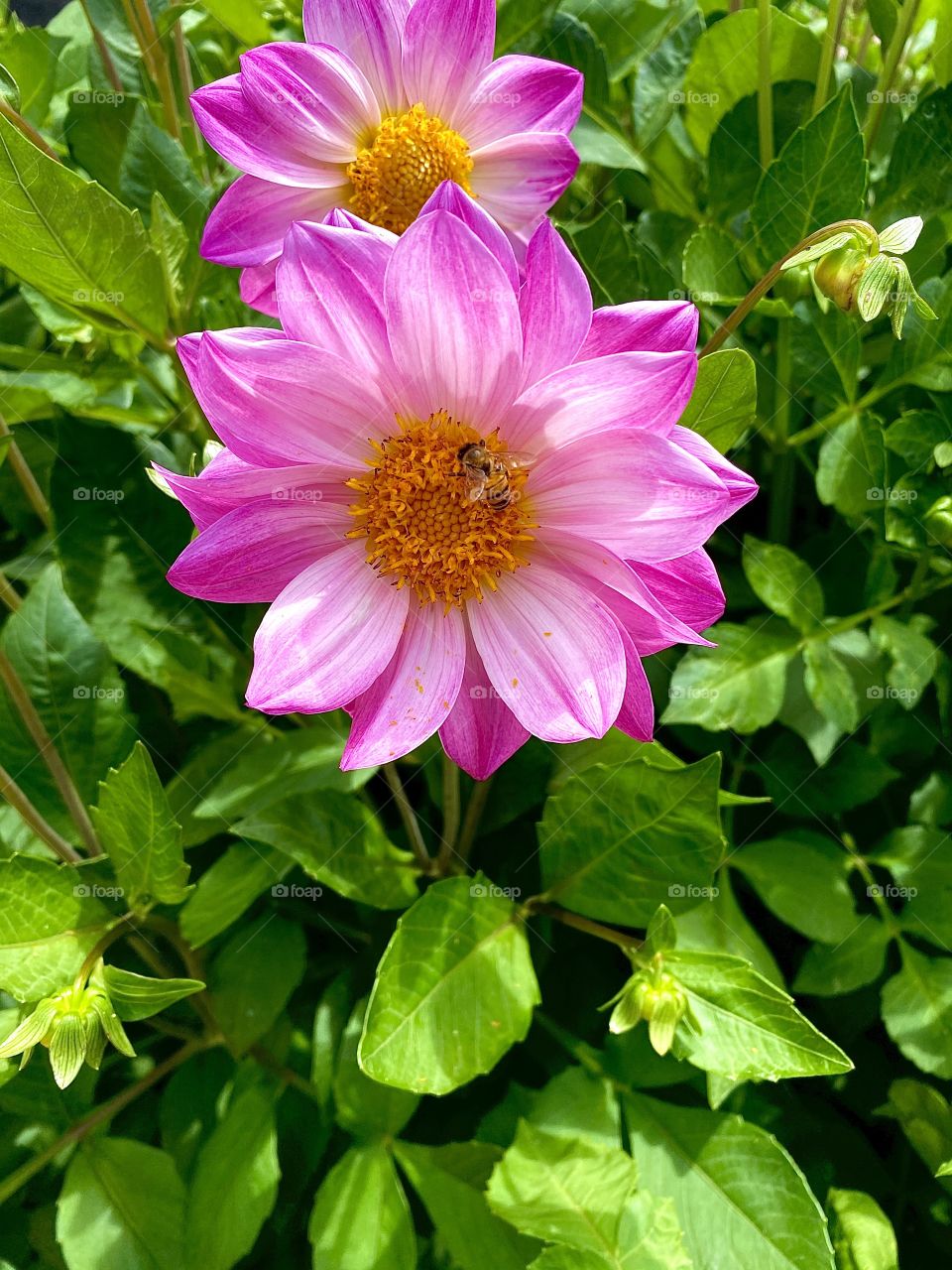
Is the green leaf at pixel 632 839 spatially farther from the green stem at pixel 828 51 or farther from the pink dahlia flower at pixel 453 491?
the green stem at pixel 828 51

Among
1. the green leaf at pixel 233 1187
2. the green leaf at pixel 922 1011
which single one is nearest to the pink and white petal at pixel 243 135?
the green leaf at pixel 233 1187

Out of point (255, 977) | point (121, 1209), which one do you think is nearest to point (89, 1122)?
point (121, 1209)

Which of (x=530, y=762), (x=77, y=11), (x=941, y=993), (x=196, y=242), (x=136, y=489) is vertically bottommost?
(x=941, y=993)

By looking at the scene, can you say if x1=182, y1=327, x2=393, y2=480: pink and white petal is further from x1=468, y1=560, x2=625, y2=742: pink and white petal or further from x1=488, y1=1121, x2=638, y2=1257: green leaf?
x1=488, y1=1121, x2=638, y2=1257: green leaf

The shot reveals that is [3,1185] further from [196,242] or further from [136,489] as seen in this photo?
[196,242]

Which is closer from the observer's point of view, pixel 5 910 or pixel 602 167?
pixel 5 910

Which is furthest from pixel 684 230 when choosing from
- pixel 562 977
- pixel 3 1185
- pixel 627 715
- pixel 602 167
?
pixel 3 1185

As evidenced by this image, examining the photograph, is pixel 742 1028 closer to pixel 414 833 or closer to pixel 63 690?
pixel 414 833
